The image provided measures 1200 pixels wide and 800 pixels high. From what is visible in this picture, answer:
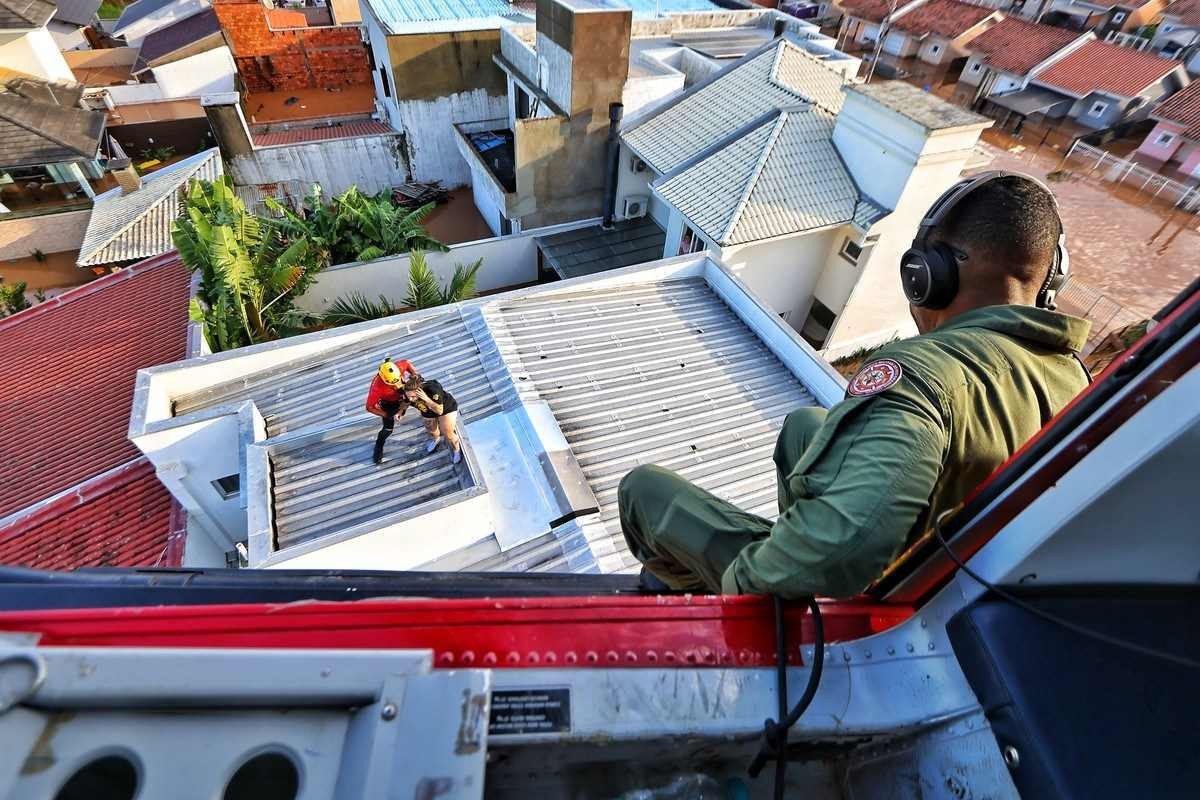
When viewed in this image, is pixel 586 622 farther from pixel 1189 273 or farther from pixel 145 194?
pixel 1189 273

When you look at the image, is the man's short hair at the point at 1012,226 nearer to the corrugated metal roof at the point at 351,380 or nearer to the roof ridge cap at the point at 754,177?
→ the corrugated metal roof at the point at 351,380

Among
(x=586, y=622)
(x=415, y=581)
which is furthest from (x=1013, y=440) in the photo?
(x=415, y=581)

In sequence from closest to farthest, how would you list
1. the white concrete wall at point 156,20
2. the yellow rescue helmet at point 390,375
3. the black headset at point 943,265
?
1. the black headset at point 943,265
2. the yellow rescue helmet at point 390,375
3. the white concrete wall at point 156,20

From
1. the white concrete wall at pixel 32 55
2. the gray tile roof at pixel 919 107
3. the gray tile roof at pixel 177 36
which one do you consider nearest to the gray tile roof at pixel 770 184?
the gray tile roof at pixel 919 107

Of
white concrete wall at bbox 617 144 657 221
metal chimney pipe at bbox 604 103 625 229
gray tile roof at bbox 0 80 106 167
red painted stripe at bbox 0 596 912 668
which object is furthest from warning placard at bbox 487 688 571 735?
gray tile roof at bbox 0 80 106 167

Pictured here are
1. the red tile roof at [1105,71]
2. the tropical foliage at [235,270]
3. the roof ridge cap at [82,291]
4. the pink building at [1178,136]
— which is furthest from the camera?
the red tile roof at [1105,71]
